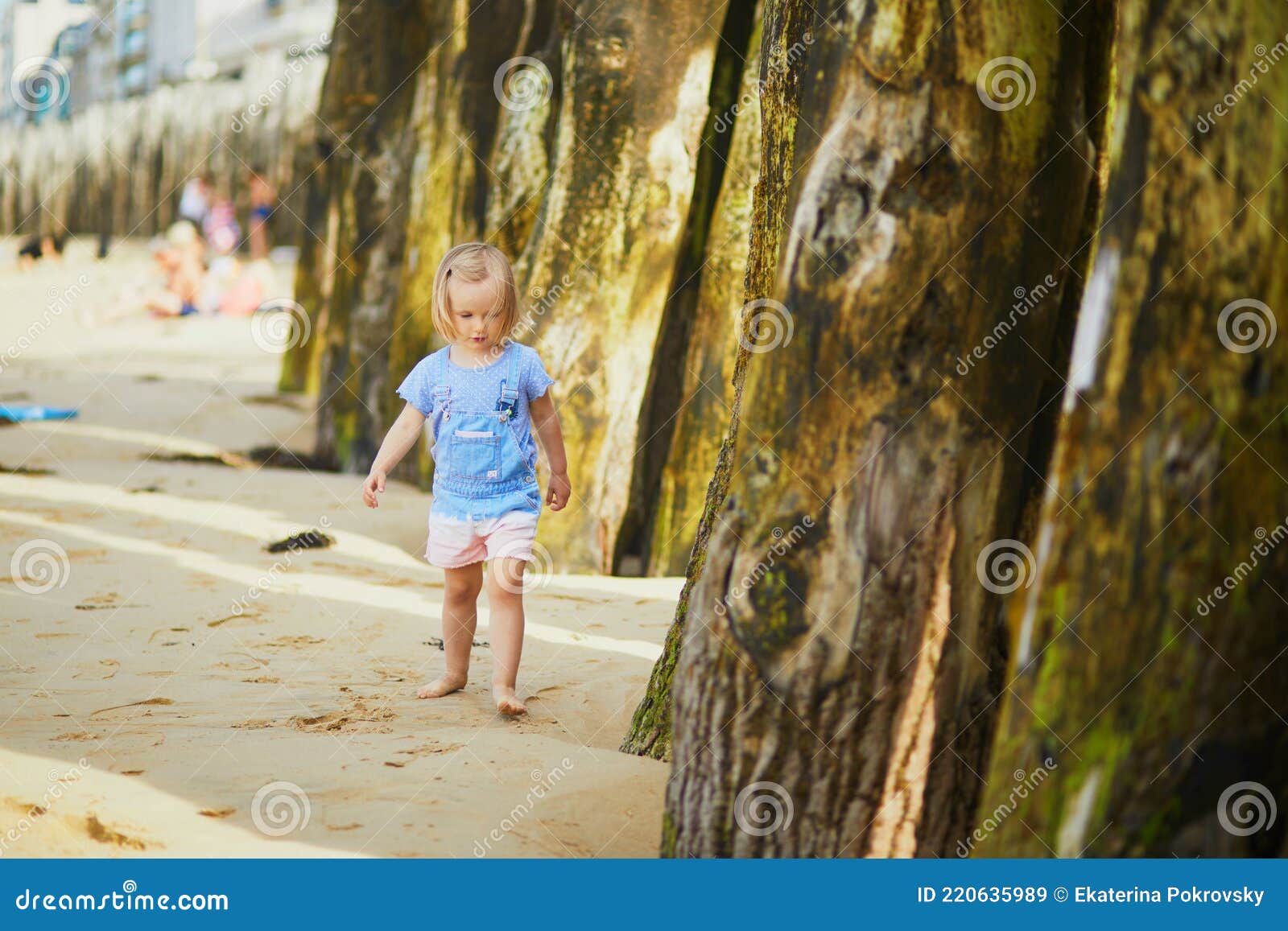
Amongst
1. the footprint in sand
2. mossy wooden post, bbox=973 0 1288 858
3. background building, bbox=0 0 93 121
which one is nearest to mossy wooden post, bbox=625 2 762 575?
the footprint in sand

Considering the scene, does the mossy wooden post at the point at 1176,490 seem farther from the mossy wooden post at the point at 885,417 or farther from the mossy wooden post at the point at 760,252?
the mossy wooden post at the point at 760,252

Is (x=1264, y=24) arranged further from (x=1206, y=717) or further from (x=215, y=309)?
(x=215, y=309)

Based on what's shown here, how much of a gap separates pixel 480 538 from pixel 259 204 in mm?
19229

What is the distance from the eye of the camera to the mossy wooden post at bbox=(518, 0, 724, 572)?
607cm

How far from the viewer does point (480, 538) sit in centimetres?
414

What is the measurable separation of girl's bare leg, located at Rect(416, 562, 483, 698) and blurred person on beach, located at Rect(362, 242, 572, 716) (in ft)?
0.30

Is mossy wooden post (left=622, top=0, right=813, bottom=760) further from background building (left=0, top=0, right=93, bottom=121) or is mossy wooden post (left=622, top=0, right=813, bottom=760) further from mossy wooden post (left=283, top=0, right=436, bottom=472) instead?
background building (left=0, top=0, right=93, bottom=121)

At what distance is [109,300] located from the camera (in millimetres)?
17859

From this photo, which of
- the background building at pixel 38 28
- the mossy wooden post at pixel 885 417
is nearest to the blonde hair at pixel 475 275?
the mossy wooden post at pixel 885 417

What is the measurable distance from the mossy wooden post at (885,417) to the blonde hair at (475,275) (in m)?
1.42

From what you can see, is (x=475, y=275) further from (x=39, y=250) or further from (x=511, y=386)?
(x=39, y=250)

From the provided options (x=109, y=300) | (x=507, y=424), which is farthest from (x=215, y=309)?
(x=507, y=424)

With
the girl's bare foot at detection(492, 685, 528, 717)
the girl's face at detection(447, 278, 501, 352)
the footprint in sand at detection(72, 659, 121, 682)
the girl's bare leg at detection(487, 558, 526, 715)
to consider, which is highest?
the girl's face at detection(447, 278, 501, 352)

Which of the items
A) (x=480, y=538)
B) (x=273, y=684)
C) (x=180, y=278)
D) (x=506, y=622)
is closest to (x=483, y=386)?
(x=480, y=538)
